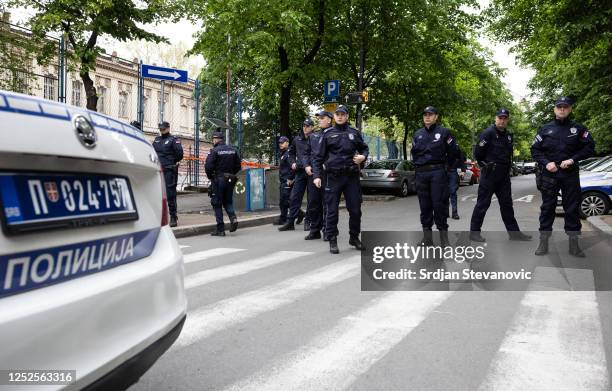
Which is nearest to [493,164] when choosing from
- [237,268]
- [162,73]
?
[237,268]

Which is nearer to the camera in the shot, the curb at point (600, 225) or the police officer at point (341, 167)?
the police officer at point (341, 167)

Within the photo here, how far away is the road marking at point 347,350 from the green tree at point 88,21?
419 inches

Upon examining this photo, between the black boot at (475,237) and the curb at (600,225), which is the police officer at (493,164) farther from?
the curb at (600,225)

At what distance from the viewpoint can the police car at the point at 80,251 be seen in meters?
1.66

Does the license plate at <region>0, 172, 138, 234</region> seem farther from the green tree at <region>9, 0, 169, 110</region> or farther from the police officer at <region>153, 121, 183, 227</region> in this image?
the green tree at <region>9, 0, 169, 110</region>

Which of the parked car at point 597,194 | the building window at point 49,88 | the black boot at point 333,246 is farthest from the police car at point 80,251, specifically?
the building window at point 49,88

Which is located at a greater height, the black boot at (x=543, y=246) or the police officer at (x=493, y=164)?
the police officer at (x=493, y=164)

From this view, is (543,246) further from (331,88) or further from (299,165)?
(331,88)

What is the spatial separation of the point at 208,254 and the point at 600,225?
7032mm

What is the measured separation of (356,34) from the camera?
64.8 feet

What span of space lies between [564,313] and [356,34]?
16.8 meters

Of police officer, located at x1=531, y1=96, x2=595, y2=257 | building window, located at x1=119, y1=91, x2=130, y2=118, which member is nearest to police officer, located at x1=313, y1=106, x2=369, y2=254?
police officer, located at x1=531, y1=96, x2=595, y2=257

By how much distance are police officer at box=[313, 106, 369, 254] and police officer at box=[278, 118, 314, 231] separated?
221cm

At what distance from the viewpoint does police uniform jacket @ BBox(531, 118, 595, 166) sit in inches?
273
